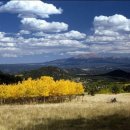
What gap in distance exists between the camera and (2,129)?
27172mm

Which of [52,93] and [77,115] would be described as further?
[52,93]

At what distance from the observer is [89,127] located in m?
28.9

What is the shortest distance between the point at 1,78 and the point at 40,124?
143714mm

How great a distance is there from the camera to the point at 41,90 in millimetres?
139375

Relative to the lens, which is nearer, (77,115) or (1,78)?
(77,115)

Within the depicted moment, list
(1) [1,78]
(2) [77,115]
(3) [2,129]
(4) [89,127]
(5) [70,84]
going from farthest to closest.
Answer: (1) [1,78] < (5) [70,84] < (2) [77,115] < (4) [89,127] < (3) [2,129]

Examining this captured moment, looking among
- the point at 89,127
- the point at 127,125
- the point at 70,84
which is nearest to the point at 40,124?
the point at 89,127

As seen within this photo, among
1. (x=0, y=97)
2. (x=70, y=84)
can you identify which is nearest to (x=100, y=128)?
(x=0, y=97)

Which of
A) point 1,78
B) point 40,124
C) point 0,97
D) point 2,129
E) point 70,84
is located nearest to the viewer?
point 2,129

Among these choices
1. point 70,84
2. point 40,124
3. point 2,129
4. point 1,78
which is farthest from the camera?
point 1,78

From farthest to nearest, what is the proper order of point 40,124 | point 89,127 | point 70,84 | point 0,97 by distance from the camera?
point 70,84, point 0,97, point 40,124, point 89,127

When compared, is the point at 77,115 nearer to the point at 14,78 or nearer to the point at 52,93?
the point at 52,93

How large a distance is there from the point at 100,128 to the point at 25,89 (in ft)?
371

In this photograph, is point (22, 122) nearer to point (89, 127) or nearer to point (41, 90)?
point (89, 127)
